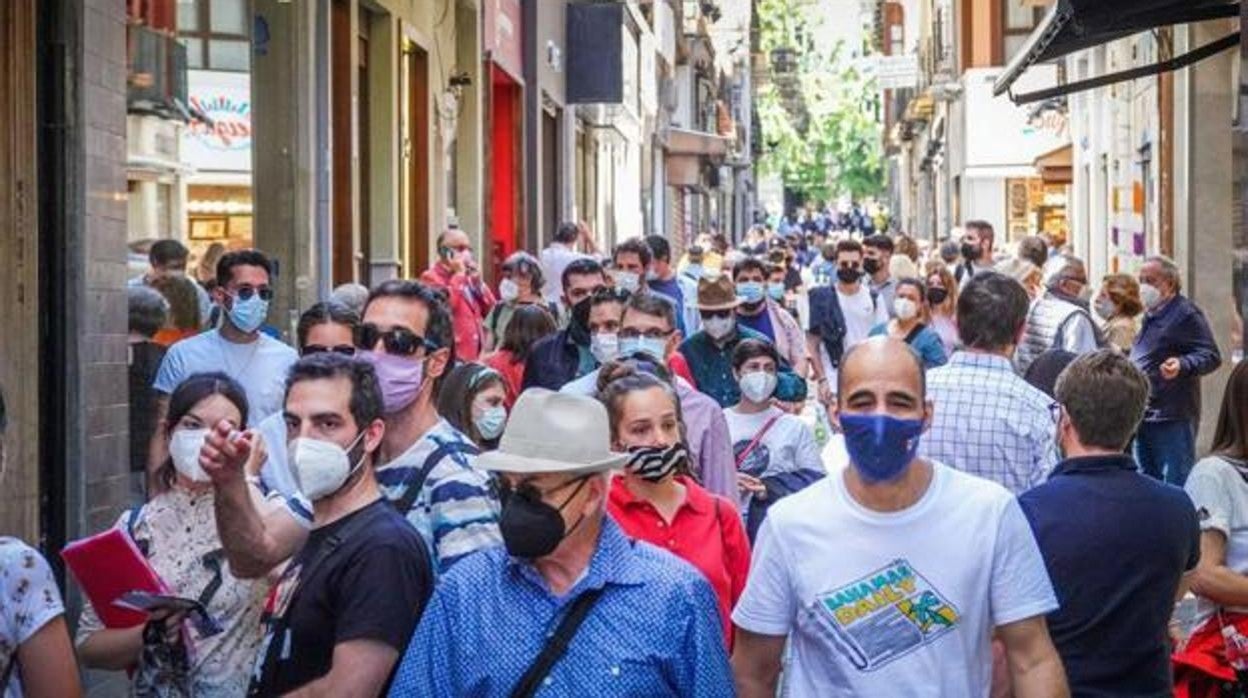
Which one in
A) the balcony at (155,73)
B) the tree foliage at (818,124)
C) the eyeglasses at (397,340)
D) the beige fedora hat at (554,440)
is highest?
the tree foliage at (818,124)

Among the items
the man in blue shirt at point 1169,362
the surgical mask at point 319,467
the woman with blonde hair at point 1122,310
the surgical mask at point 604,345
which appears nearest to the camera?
the surgical mask at point 319,467

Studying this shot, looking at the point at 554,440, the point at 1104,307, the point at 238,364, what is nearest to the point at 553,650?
the point at 554,440

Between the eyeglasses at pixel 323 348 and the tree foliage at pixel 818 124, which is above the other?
the tree foliage at pixel 818 124

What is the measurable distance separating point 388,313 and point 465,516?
1.11 meters

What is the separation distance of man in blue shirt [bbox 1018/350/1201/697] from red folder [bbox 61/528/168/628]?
91.5 inches

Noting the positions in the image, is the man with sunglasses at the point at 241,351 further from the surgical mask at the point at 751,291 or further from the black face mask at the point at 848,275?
the black face mask at the point at 848,275

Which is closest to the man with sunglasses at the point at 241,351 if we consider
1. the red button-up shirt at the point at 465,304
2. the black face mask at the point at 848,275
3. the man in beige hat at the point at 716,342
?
the man in beige hat at the point at 716,342

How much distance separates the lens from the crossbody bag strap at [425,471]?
6.09m

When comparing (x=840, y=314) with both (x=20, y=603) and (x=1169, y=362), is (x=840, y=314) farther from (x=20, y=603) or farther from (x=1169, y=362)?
(x=20, y=603)

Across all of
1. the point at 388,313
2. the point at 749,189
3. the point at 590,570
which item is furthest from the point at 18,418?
the point at 749,189

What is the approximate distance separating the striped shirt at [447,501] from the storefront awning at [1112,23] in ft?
27.8

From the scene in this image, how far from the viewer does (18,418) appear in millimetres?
10016

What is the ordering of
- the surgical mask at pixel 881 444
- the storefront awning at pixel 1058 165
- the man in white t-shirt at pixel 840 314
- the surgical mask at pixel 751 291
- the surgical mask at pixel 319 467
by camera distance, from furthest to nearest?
the storefront awning at pixel 1058 165
the man in white t-shirt at pixel 840 314
the surgical mask at pixel 751 291
the surgical mask at pixel 319 467
the surgical mask at pixel 881 444

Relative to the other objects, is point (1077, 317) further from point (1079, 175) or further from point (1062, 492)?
point (1079, 175)
